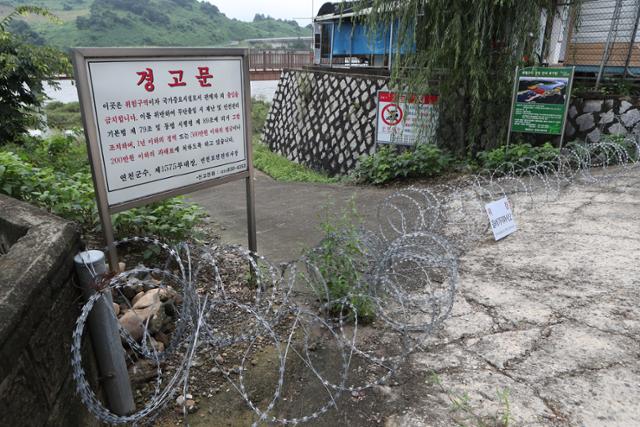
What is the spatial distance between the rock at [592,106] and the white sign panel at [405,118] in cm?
248

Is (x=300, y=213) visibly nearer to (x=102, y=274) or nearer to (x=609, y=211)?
(x=609, y=211)

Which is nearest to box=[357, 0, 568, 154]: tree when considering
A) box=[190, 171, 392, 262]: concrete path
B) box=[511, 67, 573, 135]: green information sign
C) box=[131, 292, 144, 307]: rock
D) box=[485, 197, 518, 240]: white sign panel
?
box=[511, 67, 573, 135]: green information sign

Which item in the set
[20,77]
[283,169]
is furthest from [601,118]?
[20,77]

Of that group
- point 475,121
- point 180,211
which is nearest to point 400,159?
point 475,121

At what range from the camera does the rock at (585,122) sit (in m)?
7.66

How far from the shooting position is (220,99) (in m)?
3.13

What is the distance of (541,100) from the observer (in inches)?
281

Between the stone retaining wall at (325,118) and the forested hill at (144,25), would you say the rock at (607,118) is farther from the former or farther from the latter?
the forested hill at (144,25)

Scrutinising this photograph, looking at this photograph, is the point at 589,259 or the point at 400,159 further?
the point at 400,159

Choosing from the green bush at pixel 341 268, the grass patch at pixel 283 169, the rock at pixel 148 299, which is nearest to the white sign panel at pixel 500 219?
the green bush at pixel 341 268

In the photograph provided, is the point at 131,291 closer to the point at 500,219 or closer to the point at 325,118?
the point at 500,219

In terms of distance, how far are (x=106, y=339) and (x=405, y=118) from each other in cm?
781

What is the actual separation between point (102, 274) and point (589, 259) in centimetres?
408

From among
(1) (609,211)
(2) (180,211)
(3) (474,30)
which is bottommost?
(1) (609,211)
